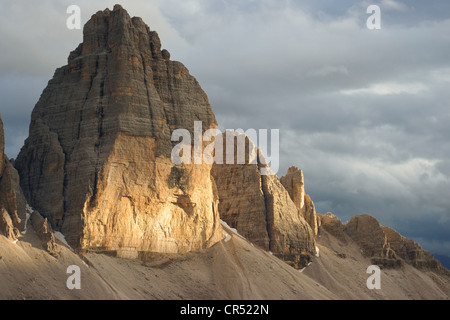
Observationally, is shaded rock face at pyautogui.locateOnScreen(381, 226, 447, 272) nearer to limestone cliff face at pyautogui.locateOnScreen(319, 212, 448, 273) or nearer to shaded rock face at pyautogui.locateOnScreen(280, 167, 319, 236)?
limestone cliff face at pyautogui.locateOnScreen(319, 212, 448, 273)

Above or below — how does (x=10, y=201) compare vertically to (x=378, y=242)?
below

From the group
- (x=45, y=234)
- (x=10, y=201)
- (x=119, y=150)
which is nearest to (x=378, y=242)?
(x=119, y=150)

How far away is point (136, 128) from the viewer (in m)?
96.5

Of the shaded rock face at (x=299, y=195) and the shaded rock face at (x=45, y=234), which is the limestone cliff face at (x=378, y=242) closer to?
the shaded rock face at (x=299, y=195)

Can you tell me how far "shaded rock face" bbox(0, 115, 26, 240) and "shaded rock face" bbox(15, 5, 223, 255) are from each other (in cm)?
485

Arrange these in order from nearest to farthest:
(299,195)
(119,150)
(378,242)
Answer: (119,150) → (299,195) → (378,242)

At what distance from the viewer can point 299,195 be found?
451ft

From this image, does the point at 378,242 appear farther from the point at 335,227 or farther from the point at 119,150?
the point at 119,150

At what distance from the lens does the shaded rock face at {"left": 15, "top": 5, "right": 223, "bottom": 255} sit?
3615 inches

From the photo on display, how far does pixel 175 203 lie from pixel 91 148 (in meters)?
11.5

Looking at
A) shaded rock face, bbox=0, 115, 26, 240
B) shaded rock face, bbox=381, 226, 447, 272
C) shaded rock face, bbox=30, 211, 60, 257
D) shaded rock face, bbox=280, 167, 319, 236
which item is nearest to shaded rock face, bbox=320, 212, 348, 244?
shaded rock face, bbox=280, 167, 319, 236

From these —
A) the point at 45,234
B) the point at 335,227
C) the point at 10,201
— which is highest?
the point at 335,227

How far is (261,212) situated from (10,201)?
4382 cm
